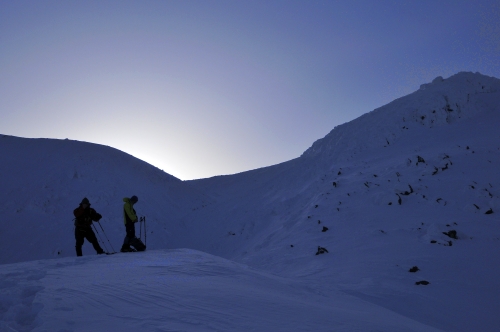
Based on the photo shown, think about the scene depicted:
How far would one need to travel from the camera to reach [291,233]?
14055mm

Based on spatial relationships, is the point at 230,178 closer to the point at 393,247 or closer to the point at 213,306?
the point at 393,247

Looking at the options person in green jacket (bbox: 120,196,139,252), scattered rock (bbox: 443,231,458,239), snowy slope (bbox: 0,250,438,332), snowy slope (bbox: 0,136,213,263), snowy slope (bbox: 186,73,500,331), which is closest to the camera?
snowy slope (bbox: 0,250,438,332)

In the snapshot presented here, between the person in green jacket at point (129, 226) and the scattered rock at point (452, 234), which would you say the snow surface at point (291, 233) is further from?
the person in green jacket at point (129, 226)

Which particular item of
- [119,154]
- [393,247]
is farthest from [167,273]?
[119,154]

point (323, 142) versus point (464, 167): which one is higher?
point (323, 142)

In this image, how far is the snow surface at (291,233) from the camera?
4.12 meters

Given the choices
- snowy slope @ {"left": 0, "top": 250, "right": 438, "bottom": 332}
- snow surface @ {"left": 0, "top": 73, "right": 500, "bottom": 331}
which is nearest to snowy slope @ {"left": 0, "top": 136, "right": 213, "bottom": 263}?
snow surface @ {"left": 0, "top": 73, "right": 500, "bottom": 331}

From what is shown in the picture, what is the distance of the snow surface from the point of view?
4.12 m

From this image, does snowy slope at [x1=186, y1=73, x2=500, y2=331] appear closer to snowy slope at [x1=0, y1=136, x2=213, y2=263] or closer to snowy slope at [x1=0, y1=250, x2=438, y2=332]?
snowy slope at [x1=0, y1=250, x2=438, y2=332]

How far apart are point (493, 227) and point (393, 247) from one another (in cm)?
293

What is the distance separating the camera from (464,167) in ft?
44.9

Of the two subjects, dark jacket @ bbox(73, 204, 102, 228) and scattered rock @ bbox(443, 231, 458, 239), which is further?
dark jacket @ bbox(73, 204, 102, 228)

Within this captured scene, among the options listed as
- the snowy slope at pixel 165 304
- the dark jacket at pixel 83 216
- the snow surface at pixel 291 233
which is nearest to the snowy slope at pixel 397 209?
the snow surface at pixel 291 233

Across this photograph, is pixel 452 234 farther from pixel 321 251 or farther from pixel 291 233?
pixel 291 233
